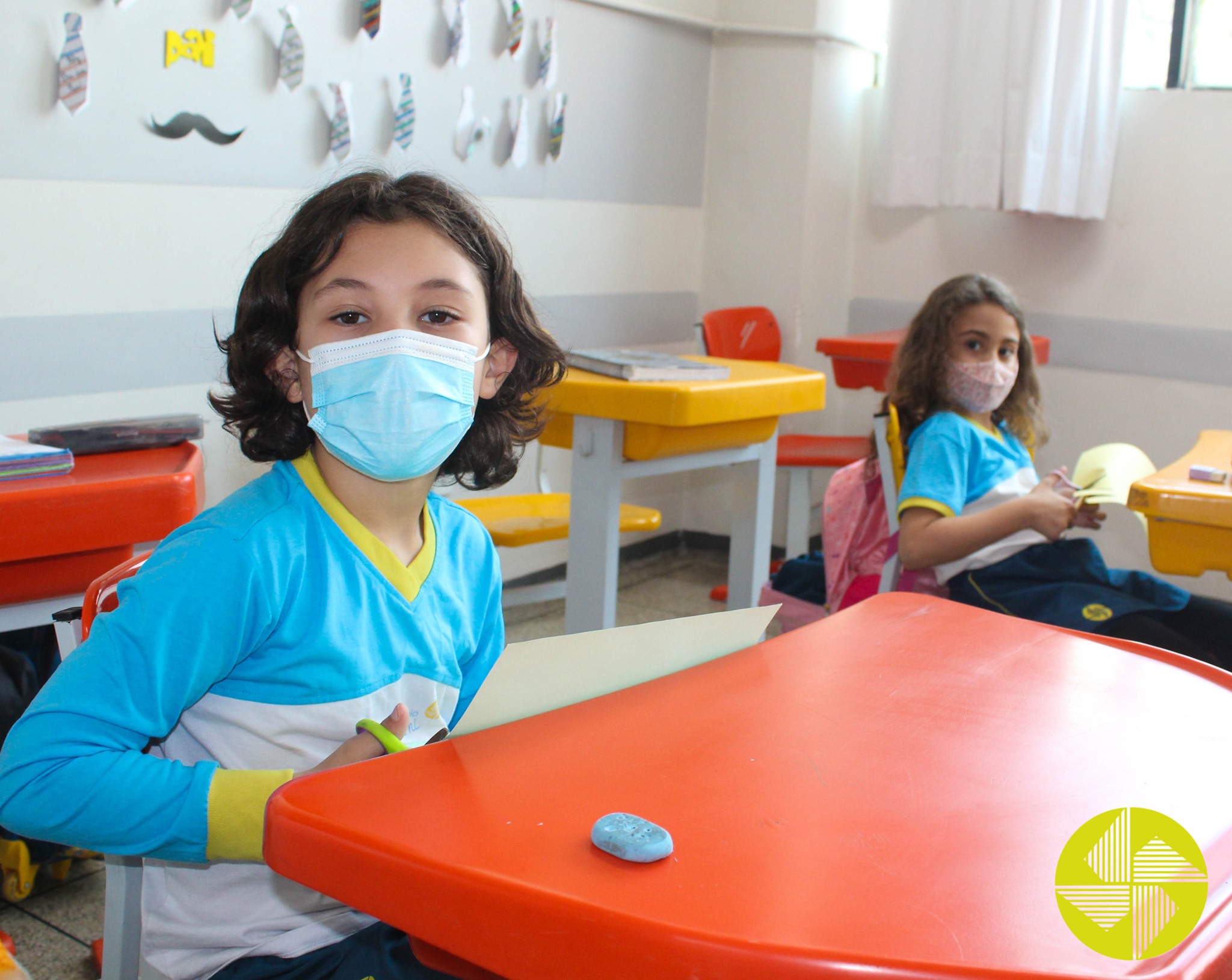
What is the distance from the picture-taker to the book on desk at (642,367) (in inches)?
84.6

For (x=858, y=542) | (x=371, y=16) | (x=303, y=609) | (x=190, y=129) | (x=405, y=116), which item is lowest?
(x=858, y=542)

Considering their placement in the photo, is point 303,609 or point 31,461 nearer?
point 303,609

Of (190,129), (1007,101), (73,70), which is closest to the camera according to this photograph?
(73,70)

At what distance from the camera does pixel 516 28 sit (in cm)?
300

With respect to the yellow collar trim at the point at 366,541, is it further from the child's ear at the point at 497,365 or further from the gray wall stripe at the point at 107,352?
the gray wall stripe at the point at 107,352

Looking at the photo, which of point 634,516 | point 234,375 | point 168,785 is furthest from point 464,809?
point 634,516

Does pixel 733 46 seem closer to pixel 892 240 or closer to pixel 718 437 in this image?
pixel 892 240

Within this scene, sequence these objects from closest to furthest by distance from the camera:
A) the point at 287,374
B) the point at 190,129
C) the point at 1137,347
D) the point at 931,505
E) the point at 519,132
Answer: the point at 287,374 → the point at 931,505 → the point at 190,129 → the point at 519,132 → the point at 1137,347

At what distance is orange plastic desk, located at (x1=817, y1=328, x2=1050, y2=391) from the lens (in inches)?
125

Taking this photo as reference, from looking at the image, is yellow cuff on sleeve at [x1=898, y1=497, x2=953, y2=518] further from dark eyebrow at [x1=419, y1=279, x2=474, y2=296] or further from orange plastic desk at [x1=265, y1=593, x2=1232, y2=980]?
dark eyebrow at [x1=419, y1=279, x2=474, y2=296]

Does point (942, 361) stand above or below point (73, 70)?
below

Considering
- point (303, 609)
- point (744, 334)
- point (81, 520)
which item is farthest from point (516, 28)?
point (303, 609)

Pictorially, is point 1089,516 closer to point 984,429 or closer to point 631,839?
point 984,429

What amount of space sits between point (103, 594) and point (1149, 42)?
371 cm
